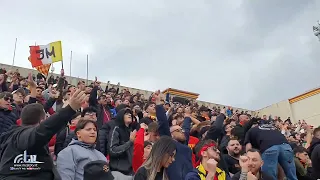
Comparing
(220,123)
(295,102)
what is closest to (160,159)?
(220,123)

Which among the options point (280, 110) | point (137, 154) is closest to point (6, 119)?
point (137, 154)

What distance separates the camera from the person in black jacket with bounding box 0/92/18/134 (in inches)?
257

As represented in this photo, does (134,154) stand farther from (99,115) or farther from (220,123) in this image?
(99,115)

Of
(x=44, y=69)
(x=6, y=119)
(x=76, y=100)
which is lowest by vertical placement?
(x=76, y=100)

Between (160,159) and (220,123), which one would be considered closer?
(160,159)

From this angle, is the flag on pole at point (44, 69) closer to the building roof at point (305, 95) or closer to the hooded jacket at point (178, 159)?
the hooded jacket at point (178, 159)

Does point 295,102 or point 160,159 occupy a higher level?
point 295,102

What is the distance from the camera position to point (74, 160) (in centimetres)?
436

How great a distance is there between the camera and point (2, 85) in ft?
33.9

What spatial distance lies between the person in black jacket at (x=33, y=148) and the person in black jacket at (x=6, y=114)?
297 cm

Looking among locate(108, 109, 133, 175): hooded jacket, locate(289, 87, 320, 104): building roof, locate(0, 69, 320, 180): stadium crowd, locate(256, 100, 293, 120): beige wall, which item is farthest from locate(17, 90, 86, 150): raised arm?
locate(256, 100, 293, 120): beige wall

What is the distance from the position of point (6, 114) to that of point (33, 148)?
3.45m

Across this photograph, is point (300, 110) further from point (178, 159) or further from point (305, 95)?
point (178, 159)

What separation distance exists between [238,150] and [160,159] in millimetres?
2615
